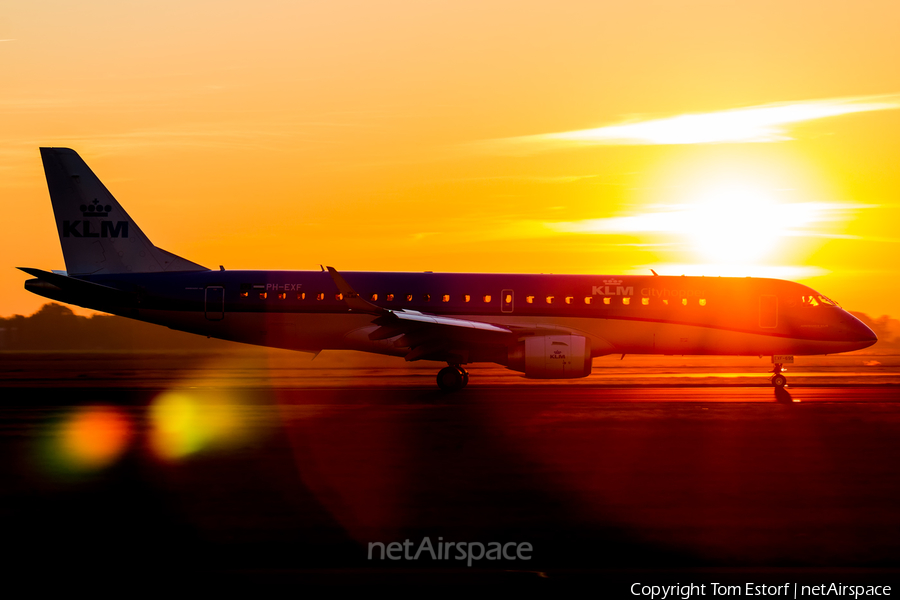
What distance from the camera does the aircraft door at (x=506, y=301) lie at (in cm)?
2738

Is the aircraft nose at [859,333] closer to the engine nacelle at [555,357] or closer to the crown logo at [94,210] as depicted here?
the engine nacelle at [555,357]

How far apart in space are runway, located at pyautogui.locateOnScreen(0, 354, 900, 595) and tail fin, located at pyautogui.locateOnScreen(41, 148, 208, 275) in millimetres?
10027

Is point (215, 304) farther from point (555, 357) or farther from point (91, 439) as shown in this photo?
point (91, 439)

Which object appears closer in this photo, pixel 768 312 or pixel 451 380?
pixel 451 380

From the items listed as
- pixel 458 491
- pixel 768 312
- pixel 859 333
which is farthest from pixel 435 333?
pixel 458 491

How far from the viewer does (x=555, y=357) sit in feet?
80.5

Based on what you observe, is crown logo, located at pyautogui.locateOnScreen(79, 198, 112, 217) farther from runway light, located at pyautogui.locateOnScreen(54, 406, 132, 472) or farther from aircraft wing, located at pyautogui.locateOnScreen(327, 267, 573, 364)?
runway light, located at pyautogui.locateOnScreen(54, 406, 132, 472)

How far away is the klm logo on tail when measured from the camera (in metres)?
29.6

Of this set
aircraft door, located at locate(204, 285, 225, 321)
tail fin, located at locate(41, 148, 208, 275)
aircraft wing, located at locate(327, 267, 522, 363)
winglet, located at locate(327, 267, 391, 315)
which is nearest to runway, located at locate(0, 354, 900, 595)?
winglet, located at locate(327, 267, 391, 315)

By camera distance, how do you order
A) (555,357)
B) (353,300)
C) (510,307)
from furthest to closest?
(510,307), (555,357), (353,300)

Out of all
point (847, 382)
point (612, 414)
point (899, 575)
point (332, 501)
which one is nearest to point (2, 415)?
point (332, 501)

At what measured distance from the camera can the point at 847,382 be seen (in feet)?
99.5

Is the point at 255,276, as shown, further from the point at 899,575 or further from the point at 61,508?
the point at 899,575

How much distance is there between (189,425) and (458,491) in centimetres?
863
